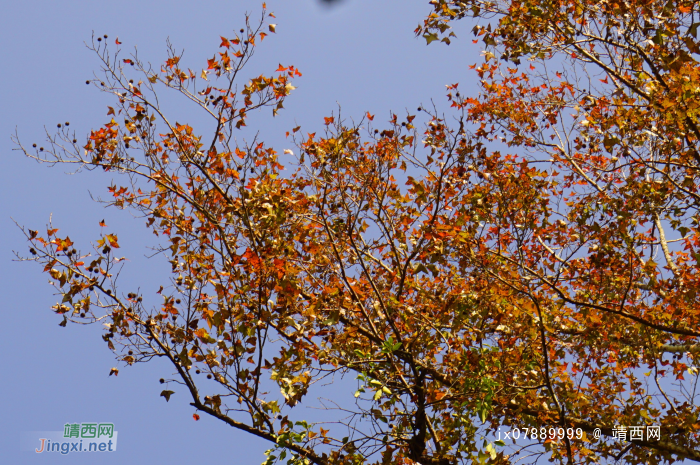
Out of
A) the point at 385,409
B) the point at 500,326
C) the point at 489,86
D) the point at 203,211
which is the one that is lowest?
the point at 385,409

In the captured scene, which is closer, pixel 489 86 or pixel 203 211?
pixel 203 211

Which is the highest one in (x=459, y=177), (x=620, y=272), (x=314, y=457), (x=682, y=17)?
(x=682, y=17)

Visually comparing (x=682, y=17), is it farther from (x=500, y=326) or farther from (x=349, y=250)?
(x=349, y=250)

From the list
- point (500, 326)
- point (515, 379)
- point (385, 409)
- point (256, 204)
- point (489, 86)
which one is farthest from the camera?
point (489, 86)

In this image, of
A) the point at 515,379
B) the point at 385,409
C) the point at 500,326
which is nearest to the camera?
the point at 500,326

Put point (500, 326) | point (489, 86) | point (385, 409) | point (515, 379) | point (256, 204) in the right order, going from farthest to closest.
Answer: point (489, 86)
point (385, 409)
point (515, 379)
point (500, 326)
point (256, 204)

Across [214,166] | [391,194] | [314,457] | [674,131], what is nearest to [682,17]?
[674,131]

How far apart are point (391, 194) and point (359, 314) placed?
1585mm

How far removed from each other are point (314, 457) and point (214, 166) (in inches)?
146

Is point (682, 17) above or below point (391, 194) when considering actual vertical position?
above

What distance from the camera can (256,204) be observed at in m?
5.34

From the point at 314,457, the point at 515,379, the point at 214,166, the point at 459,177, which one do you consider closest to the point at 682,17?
the point at 459,177

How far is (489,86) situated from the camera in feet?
31.8

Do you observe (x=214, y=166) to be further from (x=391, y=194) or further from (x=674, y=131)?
(x=674, y=131)
